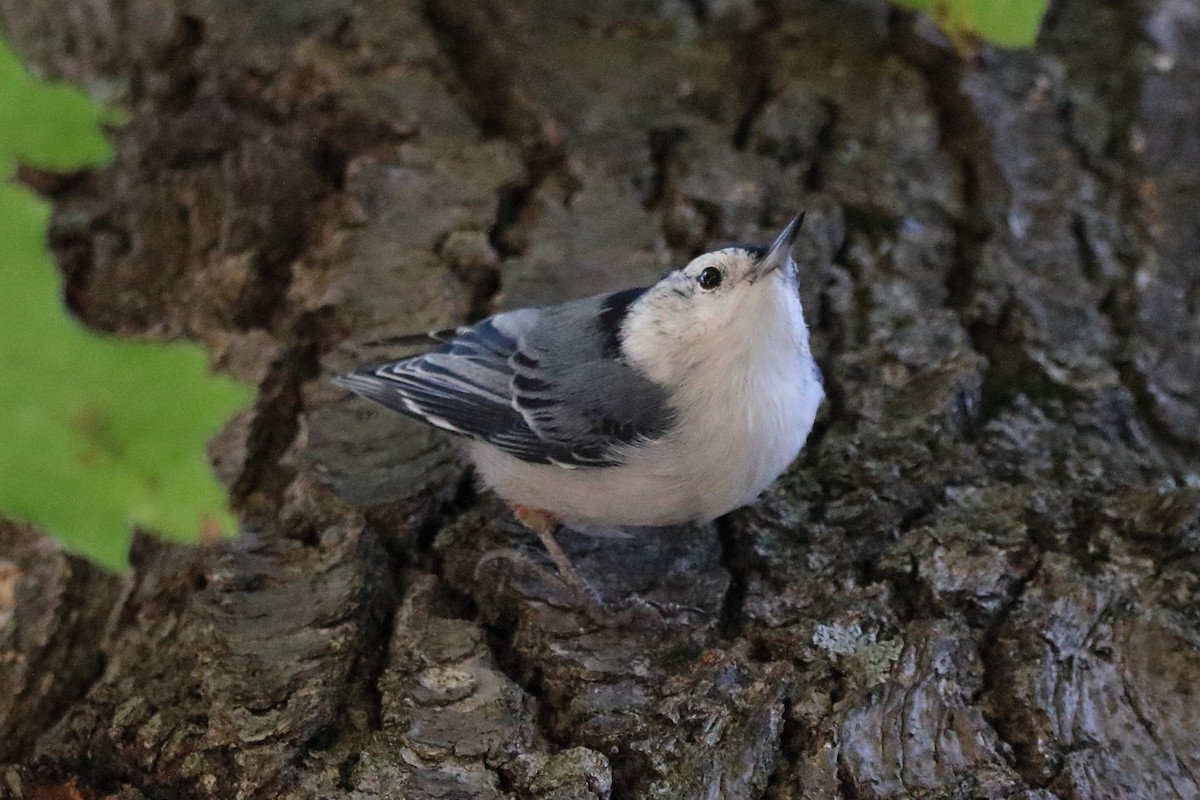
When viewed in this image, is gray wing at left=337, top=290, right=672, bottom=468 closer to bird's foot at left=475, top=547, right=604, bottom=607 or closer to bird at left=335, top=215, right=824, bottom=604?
bird at left=335, top=215, right=824, bottom=604

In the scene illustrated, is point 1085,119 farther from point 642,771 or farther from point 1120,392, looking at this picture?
point 642,771

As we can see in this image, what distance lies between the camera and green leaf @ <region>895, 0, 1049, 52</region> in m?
2.18

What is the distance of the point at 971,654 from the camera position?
1.56 meters

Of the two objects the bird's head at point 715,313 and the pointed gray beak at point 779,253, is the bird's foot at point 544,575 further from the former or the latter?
the pointed gray beak at point 779,253

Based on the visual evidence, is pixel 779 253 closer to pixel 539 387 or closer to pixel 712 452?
pixel 712 452

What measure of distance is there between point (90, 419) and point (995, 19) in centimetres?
187

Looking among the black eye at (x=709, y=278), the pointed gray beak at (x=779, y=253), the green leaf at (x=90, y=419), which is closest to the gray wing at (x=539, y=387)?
the black eye at (x=709, y=278)

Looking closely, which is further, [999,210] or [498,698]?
[999,210]

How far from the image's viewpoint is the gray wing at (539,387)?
1.90 metres

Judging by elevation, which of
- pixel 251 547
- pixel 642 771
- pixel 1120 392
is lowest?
pixel 251 547

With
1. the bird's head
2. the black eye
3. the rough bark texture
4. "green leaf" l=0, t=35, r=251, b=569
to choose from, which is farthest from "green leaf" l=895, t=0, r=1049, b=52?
"green leaf" l=0, t=35, r=251, b=569

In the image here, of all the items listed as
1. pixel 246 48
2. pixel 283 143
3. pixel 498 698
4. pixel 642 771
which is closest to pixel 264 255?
pixel 283 143

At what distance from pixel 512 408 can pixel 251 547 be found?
0.51m

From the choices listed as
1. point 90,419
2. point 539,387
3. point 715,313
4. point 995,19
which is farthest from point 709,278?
point 90,419
